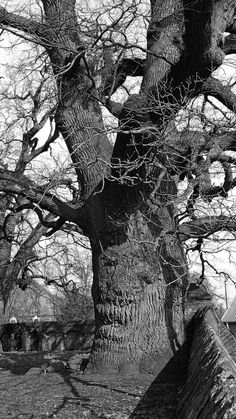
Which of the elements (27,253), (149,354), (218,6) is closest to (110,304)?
(149,354)

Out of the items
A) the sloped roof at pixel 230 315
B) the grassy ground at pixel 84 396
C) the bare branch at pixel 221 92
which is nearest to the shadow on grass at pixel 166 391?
the grassy ground at pixel 84 396

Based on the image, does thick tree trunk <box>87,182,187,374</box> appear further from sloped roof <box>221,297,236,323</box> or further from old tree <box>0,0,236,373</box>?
sloped roof <box>221,297,236,323</box>

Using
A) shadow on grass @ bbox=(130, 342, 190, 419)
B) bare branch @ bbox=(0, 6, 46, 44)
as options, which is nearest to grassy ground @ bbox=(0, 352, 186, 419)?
shadow on grass @ bbox=(130, 342, 190, 419)

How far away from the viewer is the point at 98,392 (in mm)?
6887

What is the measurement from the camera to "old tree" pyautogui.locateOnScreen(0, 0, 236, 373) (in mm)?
7910

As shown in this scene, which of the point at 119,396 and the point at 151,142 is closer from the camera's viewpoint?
the point at 119,396

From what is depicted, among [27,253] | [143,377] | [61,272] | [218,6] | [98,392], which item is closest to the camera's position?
[218,6]

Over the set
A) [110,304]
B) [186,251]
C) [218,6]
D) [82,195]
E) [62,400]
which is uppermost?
[218,6]

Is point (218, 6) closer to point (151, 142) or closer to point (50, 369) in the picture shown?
point (151, 142)

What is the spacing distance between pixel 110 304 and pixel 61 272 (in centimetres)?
1351

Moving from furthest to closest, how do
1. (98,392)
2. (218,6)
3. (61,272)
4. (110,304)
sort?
(61,272), (110,304), (98,392), (218,6)

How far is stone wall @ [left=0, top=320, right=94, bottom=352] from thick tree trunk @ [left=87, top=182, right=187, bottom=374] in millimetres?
9084

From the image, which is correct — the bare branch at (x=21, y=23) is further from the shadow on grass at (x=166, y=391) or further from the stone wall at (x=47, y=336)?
the stone wall at (x=47, y=336)

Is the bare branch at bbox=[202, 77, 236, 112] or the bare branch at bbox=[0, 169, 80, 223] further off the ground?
the bare branch at bbox=[202, 77, 236, 112]
